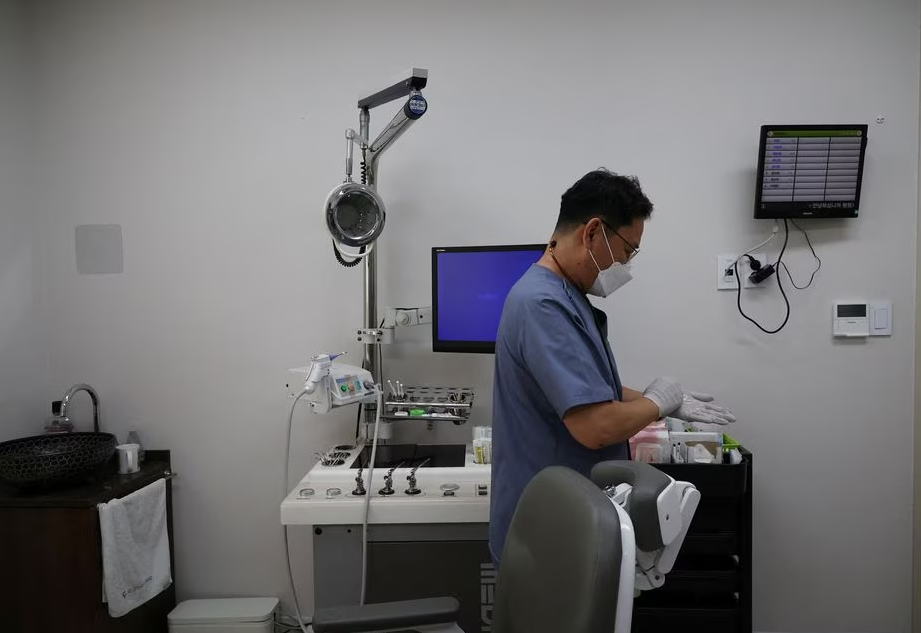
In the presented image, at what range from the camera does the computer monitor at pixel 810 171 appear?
197 cm

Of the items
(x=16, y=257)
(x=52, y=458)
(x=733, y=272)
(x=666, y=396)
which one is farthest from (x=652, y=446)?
(x=16, y=257)

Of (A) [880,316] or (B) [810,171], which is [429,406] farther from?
(A) [880,316]

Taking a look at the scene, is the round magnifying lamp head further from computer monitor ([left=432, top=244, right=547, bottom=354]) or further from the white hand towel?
the white hand towel

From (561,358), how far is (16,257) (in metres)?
2.08

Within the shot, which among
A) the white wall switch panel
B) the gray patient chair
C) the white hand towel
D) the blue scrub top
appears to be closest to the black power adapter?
the white wall switch panel

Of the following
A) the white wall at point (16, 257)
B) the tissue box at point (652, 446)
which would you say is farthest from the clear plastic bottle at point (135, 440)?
the tissue box at point (652, 446)

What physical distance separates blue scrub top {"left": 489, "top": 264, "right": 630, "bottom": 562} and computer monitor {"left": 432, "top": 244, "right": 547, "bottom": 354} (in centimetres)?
49

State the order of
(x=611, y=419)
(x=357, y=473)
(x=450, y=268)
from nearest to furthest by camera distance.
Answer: (x=611, y=419) < (x=357, y=473) < (x=450, y=268)

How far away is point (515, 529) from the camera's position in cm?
96

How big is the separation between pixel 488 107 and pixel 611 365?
46.6 inches

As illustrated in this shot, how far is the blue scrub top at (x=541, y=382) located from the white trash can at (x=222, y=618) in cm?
116

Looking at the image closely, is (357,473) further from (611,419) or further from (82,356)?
(82,356)

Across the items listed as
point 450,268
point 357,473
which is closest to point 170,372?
point 357,473

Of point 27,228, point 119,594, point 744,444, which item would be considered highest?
point 27,228
